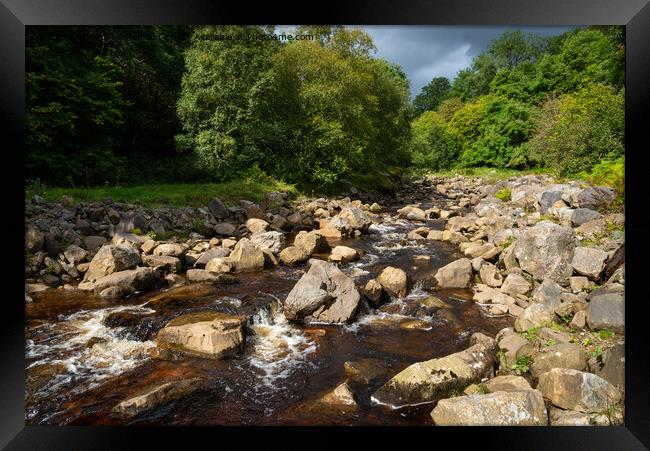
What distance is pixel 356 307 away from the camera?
18.6 ft

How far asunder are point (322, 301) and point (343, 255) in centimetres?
312

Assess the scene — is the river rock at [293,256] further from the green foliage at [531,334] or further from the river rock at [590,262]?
the river rock at [590,262]

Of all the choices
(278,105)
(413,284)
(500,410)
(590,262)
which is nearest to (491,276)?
(413,284)

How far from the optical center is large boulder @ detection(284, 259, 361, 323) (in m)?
5.58

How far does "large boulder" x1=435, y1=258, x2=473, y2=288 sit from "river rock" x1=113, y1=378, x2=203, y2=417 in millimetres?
4703

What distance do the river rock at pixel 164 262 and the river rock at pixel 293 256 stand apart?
2077 mm

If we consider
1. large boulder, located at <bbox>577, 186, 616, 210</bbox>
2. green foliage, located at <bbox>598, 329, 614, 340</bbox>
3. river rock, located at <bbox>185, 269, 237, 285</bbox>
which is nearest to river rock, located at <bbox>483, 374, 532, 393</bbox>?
green foliage, located at <bbox>598, 329, 614, 340</bbox>

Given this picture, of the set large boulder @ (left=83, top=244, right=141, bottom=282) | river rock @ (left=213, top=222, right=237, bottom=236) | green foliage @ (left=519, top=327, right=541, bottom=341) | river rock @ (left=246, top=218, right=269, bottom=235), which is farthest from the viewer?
river rock @ (left=246, top=218, right=269, bottom=235)

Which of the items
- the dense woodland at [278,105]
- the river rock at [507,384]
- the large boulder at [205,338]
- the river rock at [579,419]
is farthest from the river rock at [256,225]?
the river rock at [579,419]

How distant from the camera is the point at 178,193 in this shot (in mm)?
11828

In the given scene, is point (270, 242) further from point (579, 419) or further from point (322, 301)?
point (579, 419)

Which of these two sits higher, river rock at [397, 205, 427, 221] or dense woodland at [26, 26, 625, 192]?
dense woodland at [26, 26, 625, 192]

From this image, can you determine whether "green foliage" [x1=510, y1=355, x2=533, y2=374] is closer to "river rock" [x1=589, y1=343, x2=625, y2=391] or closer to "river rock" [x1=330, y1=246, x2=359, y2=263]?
"river rock" [x1=589, y1=343, x2=625, y2=391]
